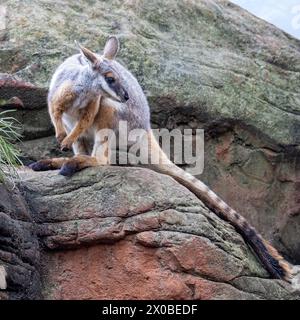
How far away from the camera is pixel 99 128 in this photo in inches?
318

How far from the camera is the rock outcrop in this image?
23.6ft

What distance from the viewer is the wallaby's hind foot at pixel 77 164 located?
7754 millimetres

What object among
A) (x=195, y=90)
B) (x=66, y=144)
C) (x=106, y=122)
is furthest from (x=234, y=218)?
(x=195, y=90)

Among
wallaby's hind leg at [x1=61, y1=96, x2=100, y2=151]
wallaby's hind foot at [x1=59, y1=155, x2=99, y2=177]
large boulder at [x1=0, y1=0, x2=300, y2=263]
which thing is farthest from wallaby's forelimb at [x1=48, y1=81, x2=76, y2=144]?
large boulder at [x1=0, y1=0, x2=300, y2=263]

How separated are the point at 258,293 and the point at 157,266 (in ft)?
3.21

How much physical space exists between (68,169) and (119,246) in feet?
3.09

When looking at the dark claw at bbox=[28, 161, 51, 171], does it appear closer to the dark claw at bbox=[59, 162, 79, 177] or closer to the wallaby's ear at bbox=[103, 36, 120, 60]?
the dark claw at bbox=[59, 162, 79, 177]

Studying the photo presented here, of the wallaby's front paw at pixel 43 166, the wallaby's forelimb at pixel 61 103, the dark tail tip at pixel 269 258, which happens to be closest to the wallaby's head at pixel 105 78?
the wallaby's forelimb at pixel 61 103

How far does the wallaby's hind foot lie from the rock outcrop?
9 cm

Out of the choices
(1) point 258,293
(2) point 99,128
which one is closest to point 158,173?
(2) point 99,128

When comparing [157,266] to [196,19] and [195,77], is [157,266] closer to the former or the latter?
[195,77]

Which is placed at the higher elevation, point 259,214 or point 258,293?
point 259,214
